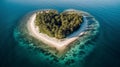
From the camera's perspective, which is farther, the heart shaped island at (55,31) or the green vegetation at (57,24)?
the green vegetation at (57,24)

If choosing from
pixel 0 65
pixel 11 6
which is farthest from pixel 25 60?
pixel 11 6

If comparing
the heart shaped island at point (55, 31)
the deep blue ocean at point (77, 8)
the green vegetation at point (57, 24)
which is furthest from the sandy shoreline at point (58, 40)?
the deep blue ocean at point (77, 8)

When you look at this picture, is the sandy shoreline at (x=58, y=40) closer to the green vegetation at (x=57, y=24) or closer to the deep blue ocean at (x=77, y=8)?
the green vegetation at (x=57, y=24)

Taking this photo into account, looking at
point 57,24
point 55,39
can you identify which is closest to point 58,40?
point 55,39

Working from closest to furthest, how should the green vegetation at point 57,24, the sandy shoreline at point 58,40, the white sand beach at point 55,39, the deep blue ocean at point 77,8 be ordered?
the deep blue ocean at point 77,8 → the sandy shoreline at point 58,40 → the white sand beach at point 55,39 → the green vegetation at point 57,24

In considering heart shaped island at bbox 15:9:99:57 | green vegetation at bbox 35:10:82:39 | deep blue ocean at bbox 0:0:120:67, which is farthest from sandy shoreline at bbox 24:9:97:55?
deep blue ocean at bbox 0:0:120:67

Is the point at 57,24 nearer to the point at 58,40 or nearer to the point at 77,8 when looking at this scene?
the point at 58,40

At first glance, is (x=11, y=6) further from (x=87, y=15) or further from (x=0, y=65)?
(x=0, y=65)
